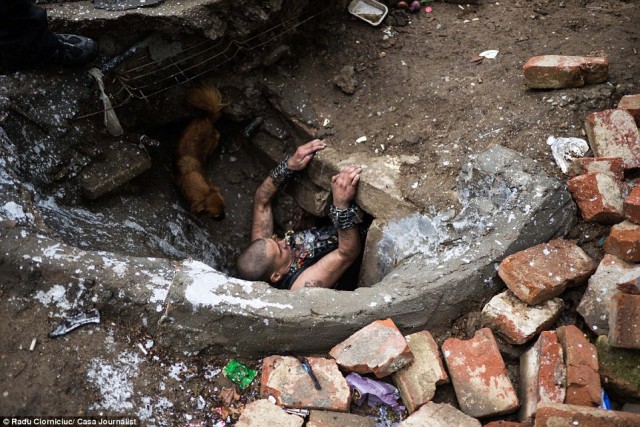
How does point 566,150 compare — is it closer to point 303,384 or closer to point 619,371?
point 619,371

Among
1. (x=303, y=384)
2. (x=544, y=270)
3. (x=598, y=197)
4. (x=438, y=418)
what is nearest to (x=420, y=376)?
(x=438, y=418)

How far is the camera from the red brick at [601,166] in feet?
9.32

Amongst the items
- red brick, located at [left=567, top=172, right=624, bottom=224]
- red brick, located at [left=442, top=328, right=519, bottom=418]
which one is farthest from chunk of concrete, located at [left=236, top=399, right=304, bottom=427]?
red brick, located at [left=567, top=172, right=624, bottom=224]

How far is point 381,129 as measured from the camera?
12.2ft

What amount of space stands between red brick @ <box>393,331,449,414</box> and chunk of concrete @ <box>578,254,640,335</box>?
2.44 ft

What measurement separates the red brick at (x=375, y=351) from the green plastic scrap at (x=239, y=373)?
A: 41 centimetres

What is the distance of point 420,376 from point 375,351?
0.80 feet

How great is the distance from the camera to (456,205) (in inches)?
121

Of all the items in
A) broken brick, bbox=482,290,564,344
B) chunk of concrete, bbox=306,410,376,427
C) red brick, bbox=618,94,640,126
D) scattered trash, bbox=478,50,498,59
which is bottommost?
chunk of concrete, bbox=306,410,376,427

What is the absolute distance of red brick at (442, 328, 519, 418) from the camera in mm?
2377

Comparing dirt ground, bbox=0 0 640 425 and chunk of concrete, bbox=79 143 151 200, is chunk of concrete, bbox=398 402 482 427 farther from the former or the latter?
chunk of concrete, bbox=79 143 151 200

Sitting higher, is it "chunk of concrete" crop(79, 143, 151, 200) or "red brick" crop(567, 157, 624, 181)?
"red brick" crop(567, 157, 624, 181)

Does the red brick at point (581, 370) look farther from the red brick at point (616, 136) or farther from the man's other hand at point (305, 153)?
the man's other hand at point (305, 153)


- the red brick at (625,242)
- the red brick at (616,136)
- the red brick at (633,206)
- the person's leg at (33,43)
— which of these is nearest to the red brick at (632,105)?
the red brick at (616,136)
